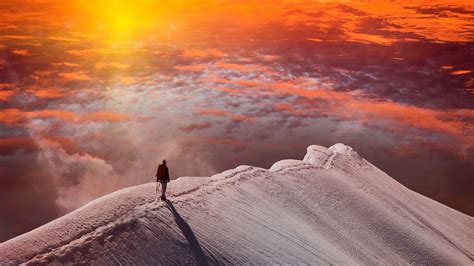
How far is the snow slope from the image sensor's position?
14898 mm

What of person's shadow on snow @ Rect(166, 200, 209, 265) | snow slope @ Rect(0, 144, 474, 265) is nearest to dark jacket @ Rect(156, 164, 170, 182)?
snow slope @ Rect(0, 144, 474, 265)

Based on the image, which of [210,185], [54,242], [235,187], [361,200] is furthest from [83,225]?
[361,200]

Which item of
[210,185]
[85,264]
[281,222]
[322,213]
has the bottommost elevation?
[322,213]

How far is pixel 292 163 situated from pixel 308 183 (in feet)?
9.79

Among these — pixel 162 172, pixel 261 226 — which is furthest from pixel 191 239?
pixel 261 226

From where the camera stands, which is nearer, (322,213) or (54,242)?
(54,242)

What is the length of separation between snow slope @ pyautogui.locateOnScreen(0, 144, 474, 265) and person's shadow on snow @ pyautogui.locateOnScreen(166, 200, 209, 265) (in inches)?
1.8

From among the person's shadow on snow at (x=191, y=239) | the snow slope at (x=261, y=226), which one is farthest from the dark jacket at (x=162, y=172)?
the person's shadow on snow at (x=191, y=239)

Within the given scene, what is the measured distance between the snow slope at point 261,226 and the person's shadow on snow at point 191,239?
5 cm

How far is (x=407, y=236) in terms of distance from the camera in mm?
28062

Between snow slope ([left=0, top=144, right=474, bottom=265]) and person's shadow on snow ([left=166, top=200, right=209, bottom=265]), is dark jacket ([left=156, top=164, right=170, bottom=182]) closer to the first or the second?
Result: snow slope ([left=0, top=144, right=474, bottom=265])

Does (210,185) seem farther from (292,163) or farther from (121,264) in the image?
(292,163)

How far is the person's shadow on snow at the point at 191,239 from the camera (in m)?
15.6

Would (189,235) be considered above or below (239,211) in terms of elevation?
above
